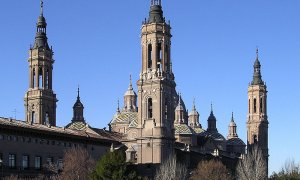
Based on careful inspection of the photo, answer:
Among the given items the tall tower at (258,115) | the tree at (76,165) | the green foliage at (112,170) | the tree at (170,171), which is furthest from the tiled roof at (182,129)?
the green foliage at (112,170)

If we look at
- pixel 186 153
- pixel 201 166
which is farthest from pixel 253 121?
pixel 201 166

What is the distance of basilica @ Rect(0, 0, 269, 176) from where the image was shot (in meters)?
89.0

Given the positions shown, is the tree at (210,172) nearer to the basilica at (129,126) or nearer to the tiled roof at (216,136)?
the basilica at (129,126)

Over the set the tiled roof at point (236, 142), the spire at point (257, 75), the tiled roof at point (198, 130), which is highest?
the spire at point (257, 75)

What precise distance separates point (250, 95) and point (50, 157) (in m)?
69.7

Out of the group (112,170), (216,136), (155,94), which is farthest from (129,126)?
(216,136)

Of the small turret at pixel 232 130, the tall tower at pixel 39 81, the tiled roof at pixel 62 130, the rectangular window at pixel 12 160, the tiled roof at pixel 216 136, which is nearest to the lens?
the rectangular window at pixel 12 160

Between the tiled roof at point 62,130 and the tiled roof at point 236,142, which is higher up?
the tiled roof at point 236,142

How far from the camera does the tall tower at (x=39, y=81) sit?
12006 centimetres

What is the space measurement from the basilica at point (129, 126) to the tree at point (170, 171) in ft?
7.78

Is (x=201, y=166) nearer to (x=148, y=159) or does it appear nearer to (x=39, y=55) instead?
(x=148, y=159)

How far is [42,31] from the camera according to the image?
406ft

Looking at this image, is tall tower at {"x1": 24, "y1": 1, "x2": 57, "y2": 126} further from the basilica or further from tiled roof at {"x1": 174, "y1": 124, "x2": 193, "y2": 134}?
tiled roof at {"x1": 174, "y1": 124, "x2": 193, "y2": 134}

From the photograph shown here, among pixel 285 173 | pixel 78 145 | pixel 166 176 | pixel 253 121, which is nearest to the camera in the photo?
pixel 166 176
